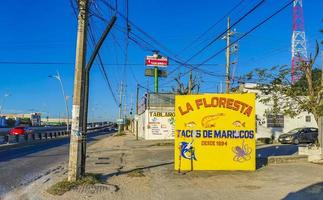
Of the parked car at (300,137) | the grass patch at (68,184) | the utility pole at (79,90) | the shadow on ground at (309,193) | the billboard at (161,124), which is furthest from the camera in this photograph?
the billboard at (161,124)

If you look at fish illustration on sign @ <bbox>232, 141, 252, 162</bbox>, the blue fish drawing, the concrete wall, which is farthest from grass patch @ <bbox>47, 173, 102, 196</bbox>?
the concrete wall

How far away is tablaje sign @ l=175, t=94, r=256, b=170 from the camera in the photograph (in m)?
17.3

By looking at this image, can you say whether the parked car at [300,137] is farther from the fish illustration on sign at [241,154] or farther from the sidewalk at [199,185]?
the fish illustration on sign at [241,154]

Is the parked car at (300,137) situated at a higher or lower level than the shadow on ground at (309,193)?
higher

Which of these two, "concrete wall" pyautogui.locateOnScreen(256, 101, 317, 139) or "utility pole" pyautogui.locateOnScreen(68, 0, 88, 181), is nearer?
"utility pole" pyautogui.locateOnScreen(68, 0, 88, 181)

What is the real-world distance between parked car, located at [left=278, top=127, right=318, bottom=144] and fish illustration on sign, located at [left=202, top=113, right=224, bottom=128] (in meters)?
22.9

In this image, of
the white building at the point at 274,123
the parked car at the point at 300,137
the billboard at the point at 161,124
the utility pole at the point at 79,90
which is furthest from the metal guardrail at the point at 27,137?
the utility pole at the point at 79,90

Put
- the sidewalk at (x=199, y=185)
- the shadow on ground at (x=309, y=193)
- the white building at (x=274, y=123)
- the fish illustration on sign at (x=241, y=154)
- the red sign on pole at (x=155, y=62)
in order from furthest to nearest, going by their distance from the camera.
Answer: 1. the red sign on pole at (x=155, y=62)
2. the white building at (x=274, y=123)
3. the fish illustration on sign at (x=241, y=154)
4. the sidewalk at (x=199, y=185)
5. the shadow on ground at (x=309, y=193)

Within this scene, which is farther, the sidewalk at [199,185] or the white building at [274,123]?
the white building at [274,123]

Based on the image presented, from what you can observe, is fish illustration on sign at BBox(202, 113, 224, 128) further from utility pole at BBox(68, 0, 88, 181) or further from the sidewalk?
utility pole at BBox(68, 0, 88, 181)

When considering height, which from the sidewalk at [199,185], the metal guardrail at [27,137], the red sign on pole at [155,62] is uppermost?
the red sign on pole at [155,62]

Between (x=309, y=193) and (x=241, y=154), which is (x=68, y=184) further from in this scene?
(x=241, y=154)

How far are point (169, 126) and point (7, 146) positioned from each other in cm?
1882

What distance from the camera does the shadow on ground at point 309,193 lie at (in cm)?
1114
